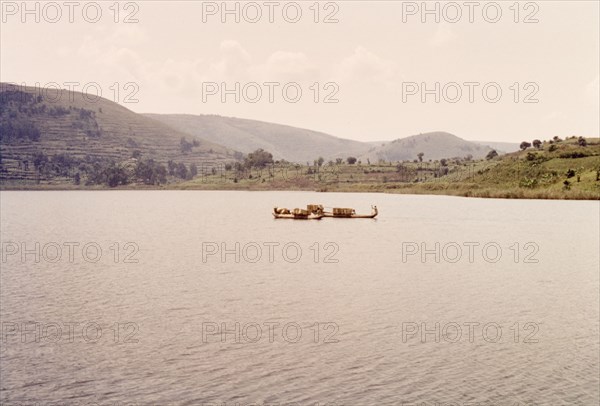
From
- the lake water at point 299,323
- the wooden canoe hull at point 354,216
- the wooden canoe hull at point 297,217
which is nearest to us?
the lake water at point 299,323

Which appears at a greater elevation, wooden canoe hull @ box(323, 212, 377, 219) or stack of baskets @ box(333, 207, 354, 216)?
stack of baskets @ box(333, 207, 354, 216)

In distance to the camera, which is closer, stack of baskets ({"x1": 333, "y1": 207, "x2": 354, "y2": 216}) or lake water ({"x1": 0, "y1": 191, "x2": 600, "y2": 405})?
lake water ({"x1": 0, "y1": 191, "x2": 600, "y2": 405})

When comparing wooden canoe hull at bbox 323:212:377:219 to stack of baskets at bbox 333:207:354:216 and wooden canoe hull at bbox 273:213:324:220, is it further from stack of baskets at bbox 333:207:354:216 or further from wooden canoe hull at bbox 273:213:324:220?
wooden canoe hull at bbox 273:213:324:220

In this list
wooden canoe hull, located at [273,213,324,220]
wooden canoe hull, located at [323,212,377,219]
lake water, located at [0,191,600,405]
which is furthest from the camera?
wooden canoe hull, located at [323,212,377,219]

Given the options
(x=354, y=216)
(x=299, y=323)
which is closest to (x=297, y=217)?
(x=354, y=216)

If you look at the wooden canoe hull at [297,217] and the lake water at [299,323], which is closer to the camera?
the lake water at [299,323]

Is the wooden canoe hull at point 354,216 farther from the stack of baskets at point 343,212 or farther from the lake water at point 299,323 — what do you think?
the lake water at point 299,323

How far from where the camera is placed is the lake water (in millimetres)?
30031

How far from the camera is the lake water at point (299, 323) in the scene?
3003cm

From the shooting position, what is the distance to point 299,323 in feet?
139

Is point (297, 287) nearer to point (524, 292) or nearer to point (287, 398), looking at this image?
point (524, 292)

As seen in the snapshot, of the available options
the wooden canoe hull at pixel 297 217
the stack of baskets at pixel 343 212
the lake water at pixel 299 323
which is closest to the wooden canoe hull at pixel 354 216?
the stack of baskets at pixel 343 212

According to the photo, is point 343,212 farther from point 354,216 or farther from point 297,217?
point 297,217

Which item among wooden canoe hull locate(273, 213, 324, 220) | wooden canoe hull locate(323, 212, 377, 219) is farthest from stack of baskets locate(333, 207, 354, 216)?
wooden canoe hull locate(273, 213, 324, 220)
